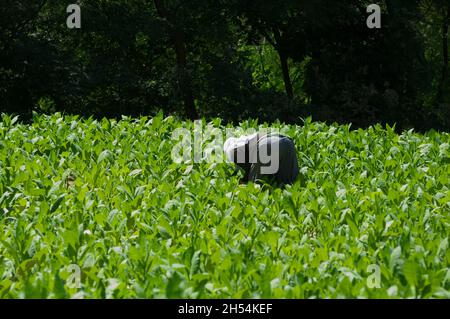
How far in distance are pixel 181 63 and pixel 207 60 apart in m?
0.72

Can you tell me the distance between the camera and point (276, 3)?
21.5 meters

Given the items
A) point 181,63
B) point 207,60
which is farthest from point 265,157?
point 181,63

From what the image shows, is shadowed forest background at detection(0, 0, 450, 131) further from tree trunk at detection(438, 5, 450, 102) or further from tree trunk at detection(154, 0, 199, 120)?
tree trunk at detection(438, 5, 450, 102)

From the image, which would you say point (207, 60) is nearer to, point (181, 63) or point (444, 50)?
point (181, 63)

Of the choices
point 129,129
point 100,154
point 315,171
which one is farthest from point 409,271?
point 129,129

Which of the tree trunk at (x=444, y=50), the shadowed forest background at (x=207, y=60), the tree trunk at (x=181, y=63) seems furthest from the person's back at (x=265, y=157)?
the tree trunk at (x=444, y=50)

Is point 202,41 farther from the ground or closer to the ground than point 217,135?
farther from the ground

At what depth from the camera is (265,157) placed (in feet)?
27.4

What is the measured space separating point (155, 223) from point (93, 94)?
16.1 meters

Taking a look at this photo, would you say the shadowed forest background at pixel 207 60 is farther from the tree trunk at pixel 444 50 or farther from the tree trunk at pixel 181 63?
the tree trunk at pixel 444 50

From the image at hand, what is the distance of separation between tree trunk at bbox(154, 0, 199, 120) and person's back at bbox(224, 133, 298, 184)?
495 inches

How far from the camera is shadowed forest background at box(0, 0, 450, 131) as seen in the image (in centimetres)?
2016
